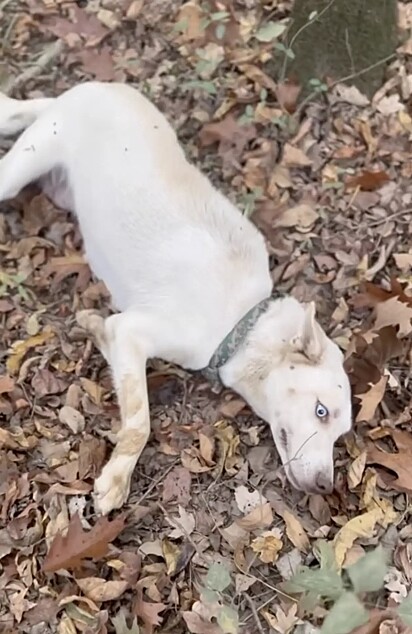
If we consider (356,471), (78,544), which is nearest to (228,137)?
(356,471)

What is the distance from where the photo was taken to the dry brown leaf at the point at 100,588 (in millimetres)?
3176

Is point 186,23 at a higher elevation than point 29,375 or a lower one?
higher

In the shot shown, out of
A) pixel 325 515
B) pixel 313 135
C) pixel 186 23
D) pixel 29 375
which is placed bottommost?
pixel 325 515

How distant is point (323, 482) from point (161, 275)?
1.02 meters

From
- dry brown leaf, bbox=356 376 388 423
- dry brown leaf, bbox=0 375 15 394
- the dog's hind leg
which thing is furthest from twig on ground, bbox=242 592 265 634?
the dog's hind leg

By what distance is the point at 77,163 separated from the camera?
399cm

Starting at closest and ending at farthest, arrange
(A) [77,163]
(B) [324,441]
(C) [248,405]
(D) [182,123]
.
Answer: (B) [324,441] → (C) [248,405] → (A) [77,163] → (D) [182,123]

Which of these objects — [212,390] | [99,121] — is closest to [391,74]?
[99,121]

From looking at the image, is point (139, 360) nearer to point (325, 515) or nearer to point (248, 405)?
point (248, 405)

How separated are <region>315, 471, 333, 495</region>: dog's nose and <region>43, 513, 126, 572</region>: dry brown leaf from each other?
70 cm

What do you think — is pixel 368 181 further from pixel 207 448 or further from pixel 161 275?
pixel 207 448

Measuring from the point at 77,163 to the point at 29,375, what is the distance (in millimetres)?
916

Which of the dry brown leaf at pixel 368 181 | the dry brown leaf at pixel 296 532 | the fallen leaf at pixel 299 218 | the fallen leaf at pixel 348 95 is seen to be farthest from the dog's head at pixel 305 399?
the fallen leaf at pixel 348 95

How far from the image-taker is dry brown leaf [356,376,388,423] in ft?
11.9
